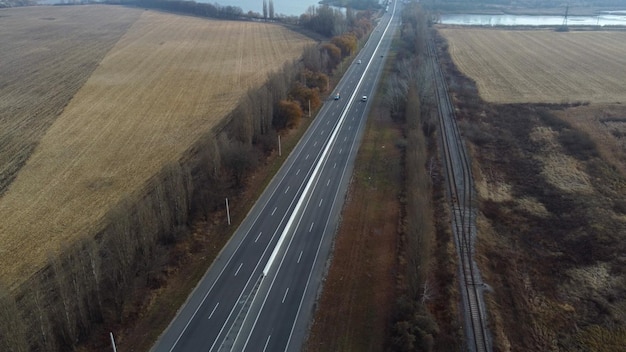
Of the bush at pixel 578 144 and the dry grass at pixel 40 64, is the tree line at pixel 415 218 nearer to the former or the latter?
the bush at pixel 578 144

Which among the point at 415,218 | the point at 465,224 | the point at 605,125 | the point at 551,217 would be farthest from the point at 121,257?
the point at 605,125

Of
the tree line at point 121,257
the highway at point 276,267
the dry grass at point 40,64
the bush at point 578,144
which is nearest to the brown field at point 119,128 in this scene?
the dry grass at point 40,64

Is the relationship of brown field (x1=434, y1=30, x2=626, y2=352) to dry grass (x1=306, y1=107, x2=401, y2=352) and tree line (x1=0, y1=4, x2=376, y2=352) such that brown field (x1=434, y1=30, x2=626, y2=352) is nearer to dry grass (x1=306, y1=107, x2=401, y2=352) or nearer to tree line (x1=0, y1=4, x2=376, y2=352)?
dry grass (x1=306, y1=107, x2=401, y2=352)

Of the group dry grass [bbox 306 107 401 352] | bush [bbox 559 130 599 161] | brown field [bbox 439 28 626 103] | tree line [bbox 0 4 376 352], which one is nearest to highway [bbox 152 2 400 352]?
dry grass [bbox 306 107 401 352]

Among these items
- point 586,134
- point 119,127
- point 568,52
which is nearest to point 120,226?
point 119,127

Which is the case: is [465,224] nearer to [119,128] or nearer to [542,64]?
[119,128]

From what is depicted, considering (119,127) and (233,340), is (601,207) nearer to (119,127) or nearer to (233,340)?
(233,340)
